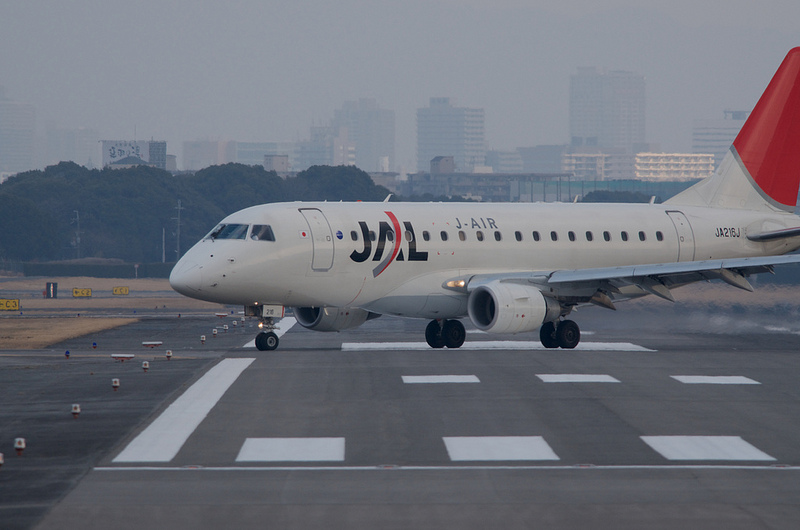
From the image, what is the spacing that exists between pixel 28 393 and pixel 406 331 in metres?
23.3

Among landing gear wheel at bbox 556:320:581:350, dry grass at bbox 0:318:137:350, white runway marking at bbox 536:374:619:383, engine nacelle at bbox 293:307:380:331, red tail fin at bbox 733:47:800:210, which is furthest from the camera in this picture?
red tail fin at bbox 733:47:800:210

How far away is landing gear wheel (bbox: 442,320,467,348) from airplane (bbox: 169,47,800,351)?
0.04m

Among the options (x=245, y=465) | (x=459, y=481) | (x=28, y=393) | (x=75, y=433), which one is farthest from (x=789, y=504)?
(x=28, y=393)

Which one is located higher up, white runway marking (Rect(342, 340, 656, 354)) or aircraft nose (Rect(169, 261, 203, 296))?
aircraft nose (Rect(169, 261, 203, 296))

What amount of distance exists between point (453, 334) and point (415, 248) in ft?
12.4

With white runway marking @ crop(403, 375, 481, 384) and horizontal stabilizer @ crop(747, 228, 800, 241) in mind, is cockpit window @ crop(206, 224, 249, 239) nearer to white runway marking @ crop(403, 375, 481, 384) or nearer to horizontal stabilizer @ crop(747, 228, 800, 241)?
white runway marking @ crop(403, 375, 481, 384)

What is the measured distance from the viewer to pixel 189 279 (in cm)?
3080

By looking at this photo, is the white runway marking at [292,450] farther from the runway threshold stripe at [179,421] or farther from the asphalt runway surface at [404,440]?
the runway threshold stripe at [179,421]

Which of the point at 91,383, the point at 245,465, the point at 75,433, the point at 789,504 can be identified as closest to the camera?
the point at 789,504

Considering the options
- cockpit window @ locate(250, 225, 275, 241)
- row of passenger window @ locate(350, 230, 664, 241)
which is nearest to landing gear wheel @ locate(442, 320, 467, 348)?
row of passenger window @ locate(350, 230, 664, 241)

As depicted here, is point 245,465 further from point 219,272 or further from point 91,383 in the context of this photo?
point 219,272

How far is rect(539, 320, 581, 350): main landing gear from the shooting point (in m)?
35.2

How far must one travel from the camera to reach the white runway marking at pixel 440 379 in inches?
1026

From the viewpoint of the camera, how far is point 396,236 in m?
33.6
